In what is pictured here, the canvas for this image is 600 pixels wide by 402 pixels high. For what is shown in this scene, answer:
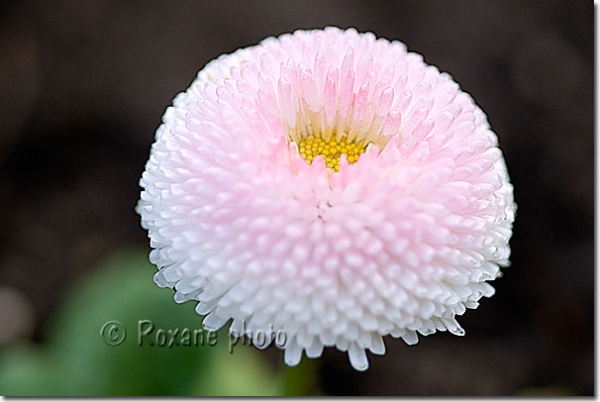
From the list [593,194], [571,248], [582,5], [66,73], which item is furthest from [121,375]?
[582,5]

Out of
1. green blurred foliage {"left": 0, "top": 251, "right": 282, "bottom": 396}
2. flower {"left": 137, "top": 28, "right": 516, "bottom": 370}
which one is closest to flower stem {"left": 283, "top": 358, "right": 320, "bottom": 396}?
flower {"left": 137, "top": 28, "right": 516, "bottom": 370}

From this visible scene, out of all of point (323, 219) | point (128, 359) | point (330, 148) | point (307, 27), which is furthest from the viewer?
point (307, 27)

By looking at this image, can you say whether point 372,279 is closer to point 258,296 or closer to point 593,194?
point 258,296

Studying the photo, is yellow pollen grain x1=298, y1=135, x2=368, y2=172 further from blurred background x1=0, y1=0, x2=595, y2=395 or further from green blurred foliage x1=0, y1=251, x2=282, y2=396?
blurred background x1=0, y1=0, x2=595, y2=395

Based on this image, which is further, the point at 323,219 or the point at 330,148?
the point at 330,148

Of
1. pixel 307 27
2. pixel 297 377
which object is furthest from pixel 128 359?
pixel 307 27

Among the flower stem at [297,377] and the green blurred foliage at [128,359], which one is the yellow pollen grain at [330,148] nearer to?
the flower stem at [297,377]

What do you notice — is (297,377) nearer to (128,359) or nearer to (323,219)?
(323,219)
